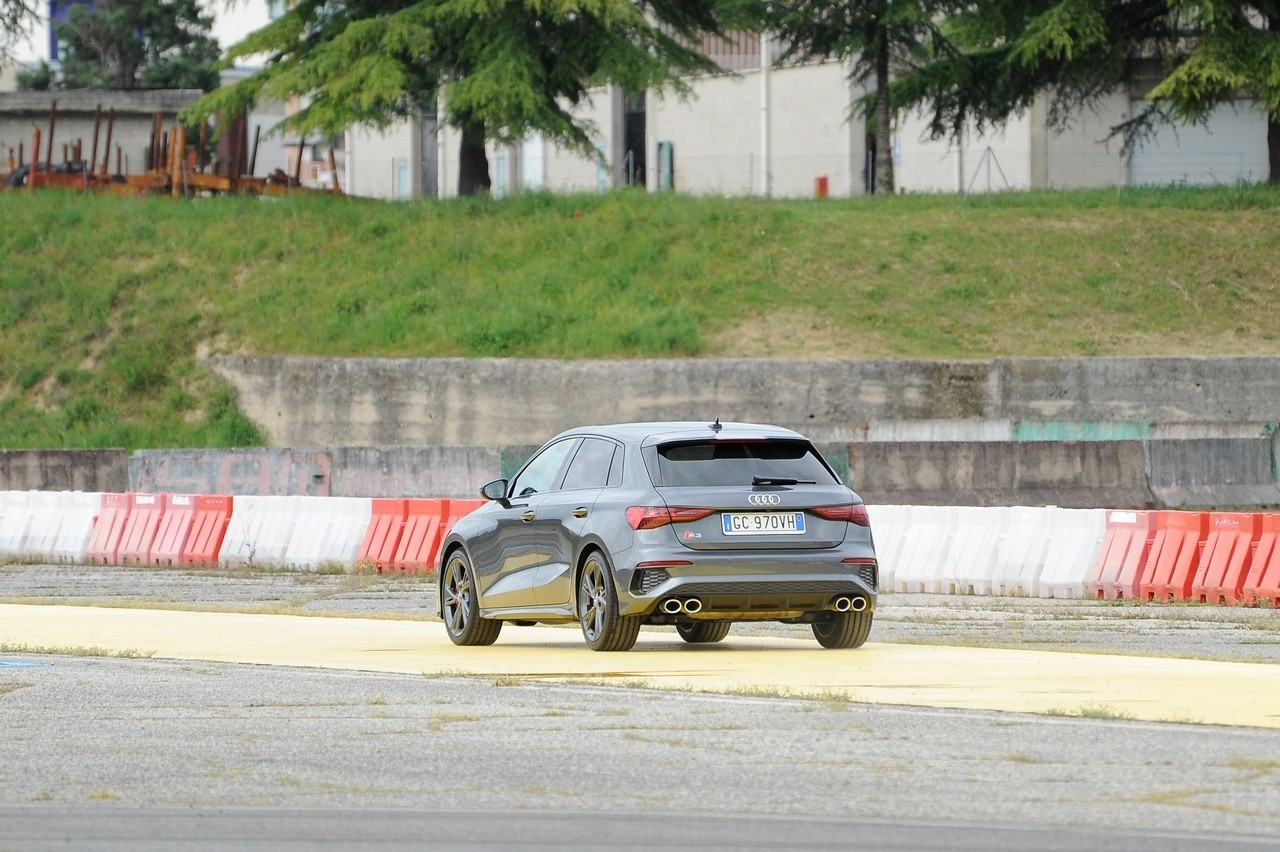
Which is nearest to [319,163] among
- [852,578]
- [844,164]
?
[844,164]

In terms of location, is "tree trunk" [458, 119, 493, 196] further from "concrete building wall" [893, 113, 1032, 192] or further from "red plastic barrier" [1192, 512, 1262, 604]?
"red plastic barrier" [1192, 512, 1262, 604]

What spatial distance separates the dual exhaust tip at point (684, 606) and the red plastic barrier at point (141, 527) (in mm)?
14474

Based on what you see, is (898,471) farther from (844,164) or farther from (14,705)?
(844,164)

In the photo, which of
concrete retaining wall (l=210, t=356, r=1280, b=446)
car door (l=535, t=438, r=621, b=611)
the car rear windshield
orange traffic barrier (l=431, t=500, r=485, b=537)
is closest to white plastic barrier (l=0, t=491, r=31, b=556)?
orange traffic barrier (l=431, t=500, r=485, b=537)

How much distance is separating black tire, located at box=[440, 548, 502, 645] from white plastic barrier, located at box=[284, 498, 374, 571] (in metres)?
9.36

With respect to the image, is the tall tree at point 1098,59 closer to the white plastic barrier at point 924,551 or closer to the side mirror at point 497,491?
the white plastic barrier at point 924,551

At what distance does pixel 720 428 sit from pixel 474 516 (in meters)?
2.46

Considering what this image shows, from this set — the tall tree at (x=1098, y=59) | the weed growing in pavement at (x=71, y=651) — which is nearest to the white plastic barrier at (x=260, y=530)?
the weed growing in pavement at (x=71, y=651)

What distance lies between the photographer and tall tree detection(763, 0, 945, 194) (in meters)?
44.5

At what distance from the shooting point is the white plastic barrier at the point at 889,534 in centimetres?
2100

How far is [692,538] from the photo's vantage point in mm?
12930

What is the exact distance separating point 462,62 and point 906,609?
27609mm

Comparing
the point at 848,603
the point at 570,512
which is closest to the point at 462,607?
the point at 570,512

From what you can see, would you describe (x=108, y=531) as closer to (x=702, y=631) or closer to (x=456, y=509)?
(x=456, y=509)
